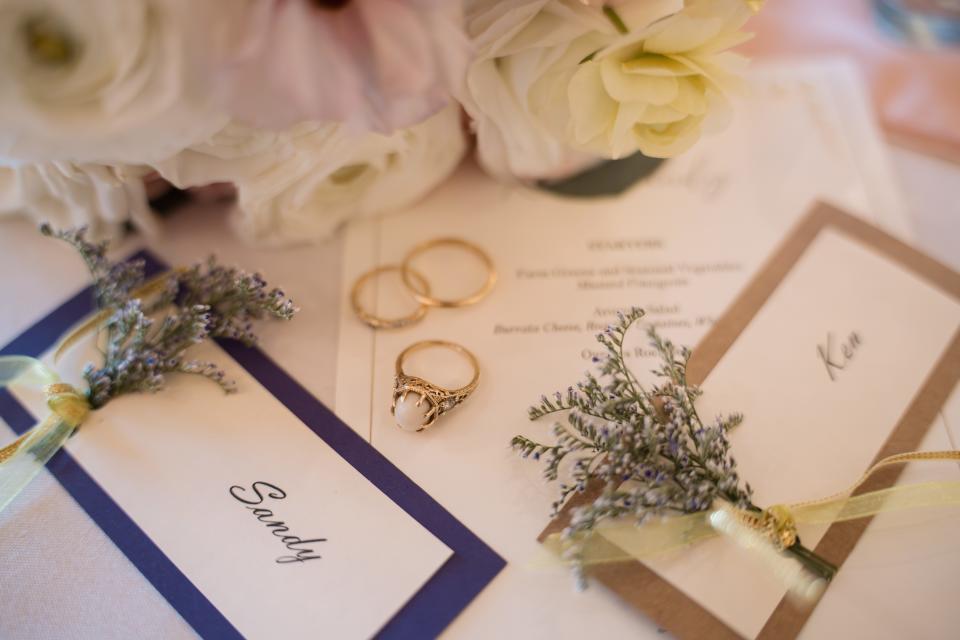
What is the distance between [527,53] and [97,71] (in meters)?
0.30

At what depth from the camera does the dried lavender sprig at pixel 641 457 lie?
496 millimetres

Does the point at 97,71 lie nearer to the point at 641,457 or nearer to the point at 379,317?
the point at 379,317

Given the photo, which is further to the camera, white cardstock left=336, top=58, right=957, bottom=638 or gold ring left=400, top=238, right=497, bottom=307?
gold ring left=400, top=238, right=497, bottom=307

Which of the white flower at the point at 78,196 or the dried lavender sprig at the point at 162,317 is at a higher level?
the white flower at the point at 78,196

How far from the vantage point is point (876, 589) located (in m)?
0.51

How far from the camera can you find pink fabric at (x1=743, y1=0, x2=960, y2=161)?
82 cm

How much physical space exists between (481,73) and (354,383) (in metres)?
0.28

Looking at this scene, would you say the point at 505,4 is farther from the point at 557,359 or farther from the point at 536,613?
the point at 536,613

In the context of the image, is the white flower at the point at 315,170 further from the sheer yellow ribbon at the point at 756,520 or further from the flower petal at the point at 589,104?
the sheer yellow ribbon at the point at 756,520

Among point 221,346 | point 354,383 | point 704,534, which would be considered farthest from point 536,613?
point 221,346

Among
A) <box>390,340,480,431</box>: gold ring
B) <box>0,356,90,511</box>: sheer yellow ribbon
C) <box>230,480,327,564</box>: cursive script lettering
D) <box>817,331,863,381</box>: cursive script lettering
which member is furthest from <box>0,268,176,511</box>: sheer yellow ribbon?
<box>817,331,863,381</box>: cursive script lettering

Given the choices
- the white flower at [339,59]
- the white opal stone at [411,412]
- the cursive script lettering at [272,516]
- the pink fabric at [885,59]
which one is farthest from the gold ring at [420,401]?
the pink fabric at [885,59]

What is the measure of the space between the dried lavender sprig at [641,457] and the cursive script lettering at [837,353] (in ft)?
0.45

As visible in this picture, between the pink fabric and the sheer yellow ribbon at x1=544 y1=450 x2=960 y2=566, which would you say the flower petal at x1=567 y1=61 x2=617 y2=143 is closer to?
the sheer yellow ribbon at x1=544 y1=450 x2=960 y2=566
